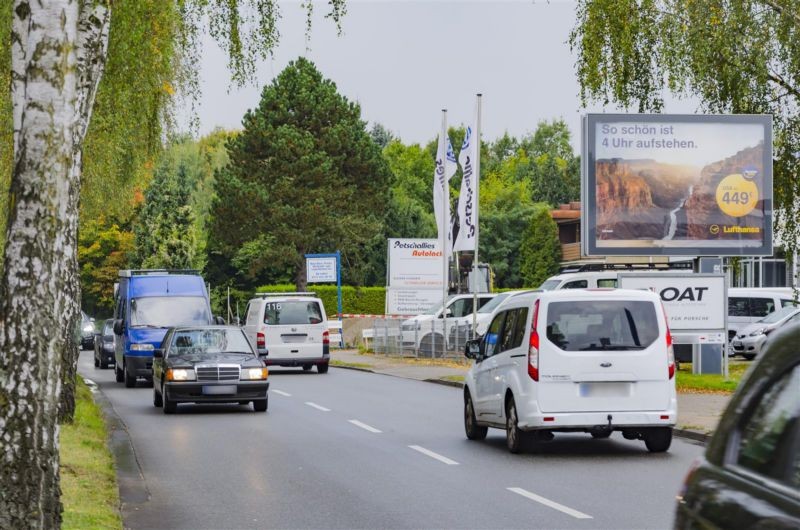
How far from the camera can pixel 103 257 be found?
304 feet

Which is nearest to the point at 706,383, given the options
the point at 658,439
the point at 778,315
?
the point at 658,439

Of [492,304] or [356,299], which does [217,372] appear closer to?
[492,304]

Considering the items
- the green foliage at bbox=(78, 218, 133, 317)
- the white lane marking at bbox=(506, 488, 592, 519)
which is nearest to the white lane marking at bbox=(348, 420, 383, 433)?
the white lane marking at bbox=(506, 488, 592, 519)

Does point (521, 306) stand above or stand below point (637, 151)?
below

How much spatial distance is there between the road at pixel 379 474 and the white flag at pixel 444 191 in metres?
18.4

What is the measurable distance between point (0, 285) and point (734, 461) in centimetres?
563

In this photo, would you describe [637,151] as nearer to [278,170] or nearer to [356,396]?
[356,396]

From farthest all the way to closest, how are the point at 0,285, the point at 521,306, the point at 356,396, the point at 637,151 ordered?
the point at 637,151, the point at 356,396, the point at 521,306, the point at 0,285

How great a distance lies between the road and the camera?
1052cm

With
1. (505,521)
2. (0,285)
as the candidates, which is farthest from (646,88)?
(0,285)

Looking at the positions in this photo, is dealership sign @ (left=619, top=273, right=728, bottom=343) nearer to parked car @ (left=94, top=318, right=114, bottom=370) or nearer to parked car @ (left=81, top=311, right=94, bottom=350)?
parked car @ (left=94, top=318, right=114, bottom=370)

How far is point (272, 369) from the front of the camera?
38625 mm

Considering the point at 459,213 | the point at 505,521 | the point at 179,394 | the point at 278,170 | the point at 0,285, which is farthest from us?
the point at 278,170

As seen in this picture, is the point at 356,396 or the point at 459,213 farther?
the point at 459,213
